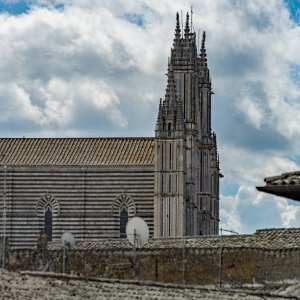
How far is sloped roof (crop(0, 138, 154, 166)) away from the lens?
84.9 m

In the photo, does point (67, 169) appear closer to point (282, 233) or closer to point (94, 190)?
point (94, 190)

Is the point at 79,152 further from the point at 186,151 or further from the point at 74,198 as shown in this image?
the point at 186,151

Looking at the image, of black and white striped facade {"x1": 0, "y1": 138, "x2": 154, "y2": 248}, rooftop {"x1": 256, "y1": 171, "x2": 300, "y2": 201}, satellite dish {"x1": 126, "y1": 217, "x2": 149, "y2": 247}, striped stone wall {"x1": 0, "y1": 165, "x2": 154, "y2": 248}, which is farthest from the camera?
striped stone wall {"x1": 0, "y1": 165, "x2": 154, "y2": 248}

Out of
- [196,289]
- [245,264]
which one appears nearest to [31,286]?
[196,289]

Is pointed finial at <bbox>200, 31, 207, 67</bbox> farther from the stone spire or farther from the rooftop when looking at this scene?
the rooftop

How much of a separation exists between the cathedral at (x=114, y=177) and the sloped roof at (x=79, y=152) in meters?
0.05

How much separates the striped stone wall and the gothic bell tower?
1.42 meters

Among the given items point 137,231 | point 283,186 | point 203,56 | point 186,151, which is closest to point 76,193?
point 186,151

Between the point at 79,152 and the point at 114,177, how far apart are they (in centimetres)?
232

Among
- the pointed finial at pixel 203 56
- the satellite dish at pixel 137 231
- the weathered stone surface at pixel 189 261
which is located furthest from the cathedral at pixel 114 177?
the satellite dish at pixel 137 231

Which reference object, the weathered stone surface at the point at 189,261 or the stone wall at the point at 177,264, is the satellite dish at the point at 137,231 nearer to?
the weathered stone surface at the point at 189,261

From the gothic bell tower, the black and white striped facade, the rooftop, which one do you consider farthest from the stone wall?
the black and white striped facade

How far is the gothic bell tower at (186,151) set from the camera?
84.0m

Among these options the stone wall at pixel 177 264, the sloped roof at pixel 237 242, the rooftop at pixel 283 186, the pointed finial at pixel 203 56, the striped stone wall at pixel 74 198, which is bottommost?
the rooftop at pixel 283 186
